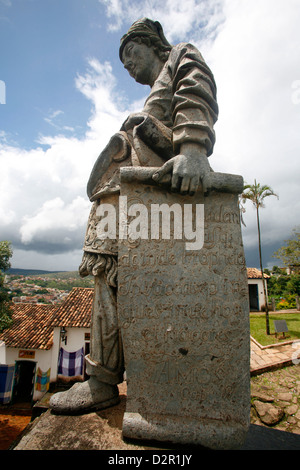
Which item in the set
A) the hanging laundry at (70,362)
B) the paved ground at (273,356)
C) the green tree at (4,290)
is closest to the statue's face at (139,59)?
the paved ground at (273,356)

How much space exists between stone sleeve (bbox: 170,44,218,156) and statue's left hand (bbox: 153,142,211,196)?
161 mm

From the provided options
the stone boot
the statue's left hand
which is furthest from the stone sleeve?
the stone boot

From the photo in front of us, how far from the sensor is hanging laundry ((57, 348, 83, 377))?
48.3 feet

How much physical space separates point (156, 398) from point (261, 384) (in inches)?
305

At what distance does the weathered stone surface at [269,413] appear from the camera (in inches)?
214

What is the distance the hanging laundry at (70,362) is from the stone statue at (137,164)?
14476 mm

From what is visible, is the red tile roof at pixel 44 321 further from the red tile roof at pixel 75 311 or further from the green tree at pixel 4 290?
the green tree at pixel 4 290

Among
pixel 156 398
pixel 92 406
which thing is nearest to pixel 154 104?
pixel 156 398

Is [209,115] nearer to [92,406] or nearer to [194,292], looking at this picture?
[194,292]

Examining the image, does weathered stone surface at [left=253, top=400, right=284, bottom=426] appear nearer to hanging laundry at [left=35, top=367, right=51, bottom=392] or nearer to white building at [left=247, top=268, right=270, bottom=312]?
hanging laundry at [left=35, top=367, right=51, bottom=392]

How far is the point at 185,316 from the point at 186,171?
3.04 feet

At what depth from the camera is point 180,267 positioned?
1.64 m

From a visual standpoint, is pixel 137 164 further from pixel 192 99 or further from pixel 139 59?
pixel 139 59

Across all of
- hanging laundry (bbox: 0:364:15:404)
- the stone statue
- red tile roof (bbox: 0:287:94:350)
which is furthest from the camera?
hanging laundry (bbox: 0:364:15:404)
